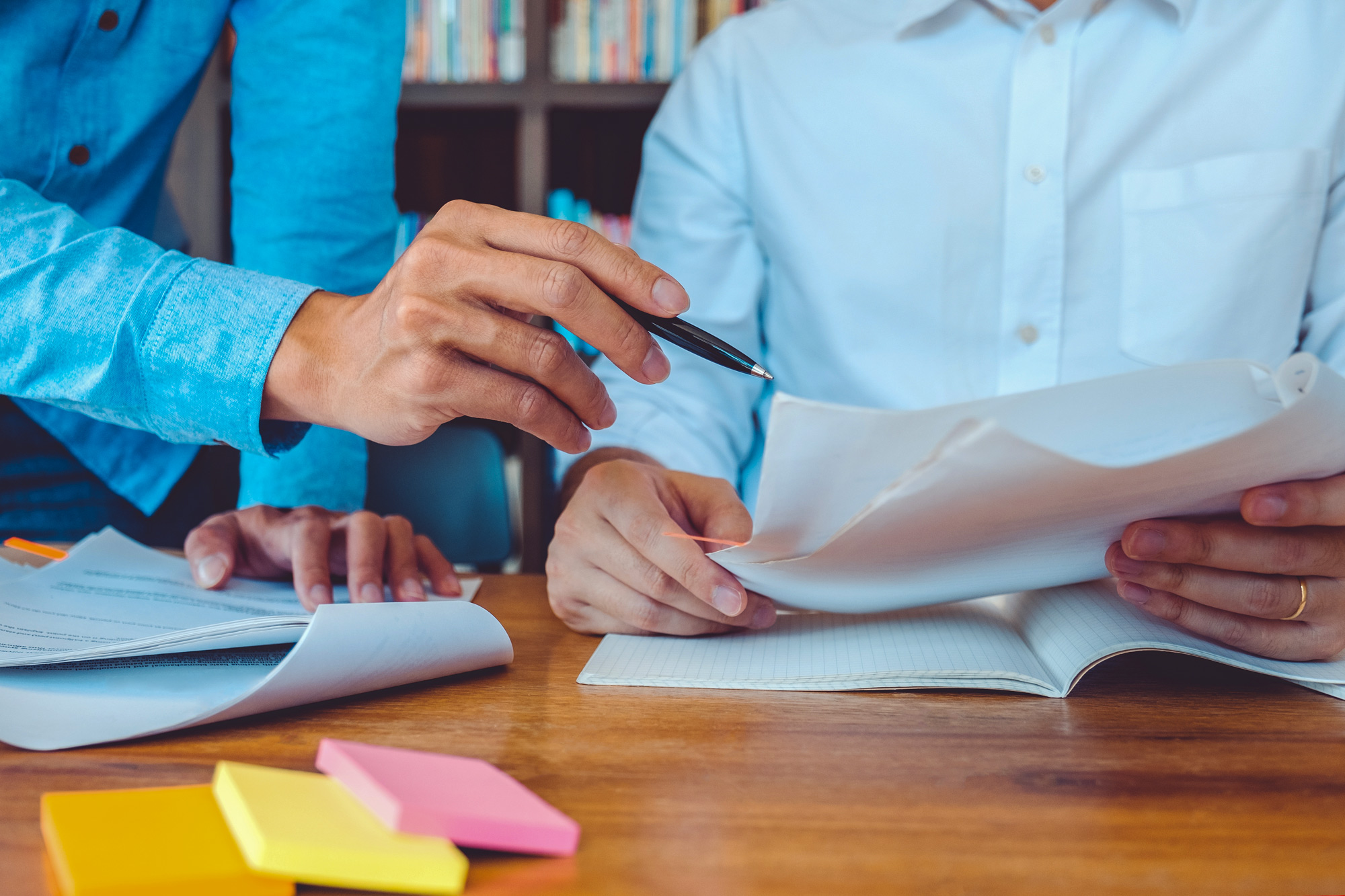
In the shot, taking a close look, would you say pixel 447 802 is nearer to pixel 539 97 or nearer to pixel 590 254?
pixel 590 254

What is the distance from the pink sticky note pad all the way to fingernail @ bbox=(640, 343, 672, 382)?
24 cm

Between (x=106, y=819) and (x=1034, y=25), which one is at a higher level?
(x=1034, y=25)

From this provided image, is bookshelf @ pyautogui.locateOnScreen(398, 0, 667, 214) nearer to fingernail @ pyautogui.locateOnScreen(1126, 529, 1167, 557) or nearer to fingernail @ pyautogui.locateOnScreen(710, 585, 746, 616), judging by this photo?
fingernail @ pyautogui.locateOnScreen(710, 585, 746, 616)

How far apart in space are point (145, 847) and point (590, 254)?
1.05ft

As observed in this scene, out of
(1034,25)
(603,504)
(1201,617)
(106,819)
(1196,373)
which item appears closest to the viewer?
(106,819)

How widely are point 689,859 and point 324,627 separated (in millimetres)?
207

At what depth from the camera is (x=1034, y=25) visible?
3.43ft

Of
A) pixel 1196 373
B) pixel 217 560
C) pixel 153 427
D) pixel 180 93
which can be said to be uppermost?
pixel 180 93

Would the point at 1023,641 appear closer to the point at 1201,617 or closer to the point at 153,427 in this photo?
the point at 1201,617

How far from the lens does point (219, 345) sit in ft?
1.82

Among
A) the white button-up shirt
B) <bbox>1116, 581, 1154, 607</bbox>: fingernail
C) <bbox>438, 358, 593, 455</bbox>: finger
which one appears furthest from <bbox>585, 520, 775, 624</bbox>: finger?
the white button-up shirt

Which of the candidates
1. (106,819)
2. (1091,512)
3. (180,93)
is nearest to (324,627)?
(106,819)

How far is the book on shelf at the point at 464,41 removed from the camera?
173 cm

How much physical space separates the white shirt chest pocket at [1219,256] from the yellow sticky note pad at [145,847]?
40.2 inches
